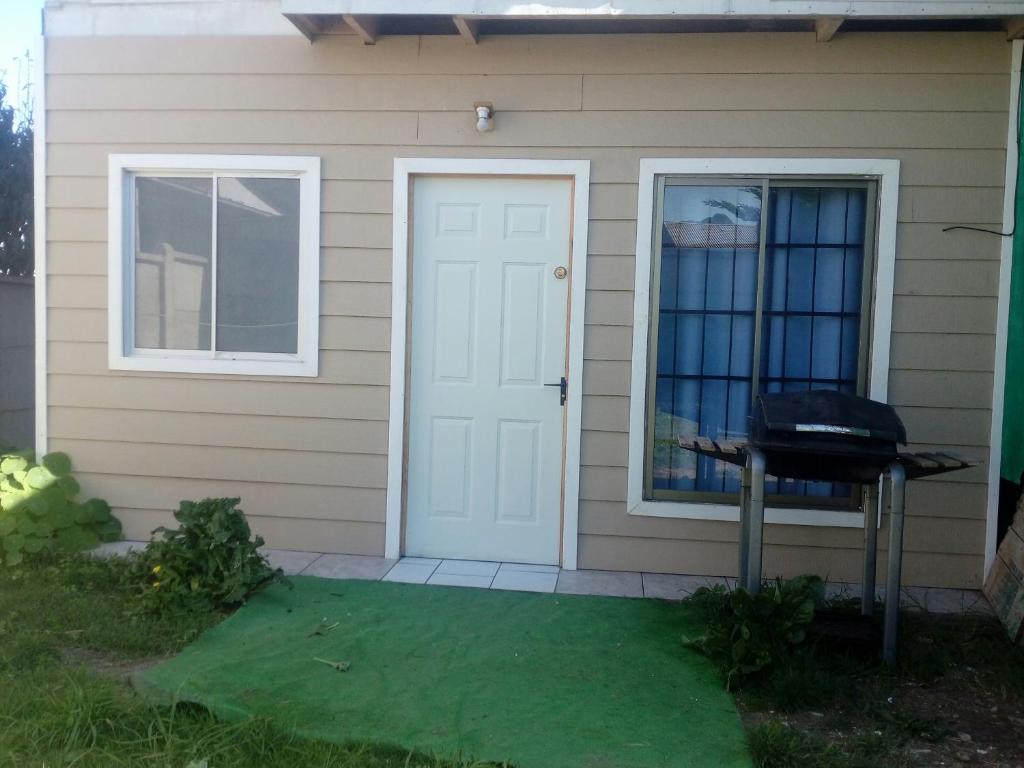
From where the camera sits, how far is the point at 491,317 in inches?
198

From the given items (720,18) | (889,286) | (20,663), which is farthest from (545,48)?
(20,663)

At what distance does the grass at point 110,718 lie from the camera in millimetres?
3029

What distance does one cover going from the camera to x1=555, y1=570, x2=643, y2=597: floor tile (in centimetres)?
470

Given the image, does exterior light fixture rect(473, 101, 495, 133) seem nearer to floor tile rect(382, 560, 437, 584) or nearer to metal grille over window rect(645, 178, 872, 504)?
metal grille over window rect(645, 178, 872, 504)

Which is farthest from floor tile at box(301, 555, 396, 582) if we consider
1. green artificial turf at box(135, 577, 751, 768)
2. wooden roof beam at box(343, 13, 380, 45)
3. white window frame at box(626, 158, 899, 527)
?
wooden roof beam at box(343, 13, 380, 45)

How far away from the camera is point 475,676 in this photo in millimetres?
3707

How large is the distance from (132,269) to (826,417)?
12.4 feet

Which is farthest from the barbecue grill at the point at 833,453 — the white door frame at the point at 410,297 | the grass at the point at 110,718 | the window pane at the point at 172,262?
the window pane at the point at 172,262

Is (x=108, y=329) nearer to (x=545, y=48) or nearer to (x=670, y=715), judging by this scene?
(x=545, y=48)

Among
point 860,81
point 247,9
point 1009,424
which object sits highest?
point 247,9

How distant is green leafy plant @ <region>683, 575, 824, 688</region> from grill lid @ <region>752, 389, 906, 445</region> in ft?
2.14

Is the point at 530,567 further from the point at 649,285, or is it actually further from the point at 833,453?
the point at 833,453

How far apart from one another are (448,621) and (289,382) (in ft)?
5.46

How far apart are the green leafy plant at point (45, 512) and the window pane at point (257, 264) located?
112 cm
